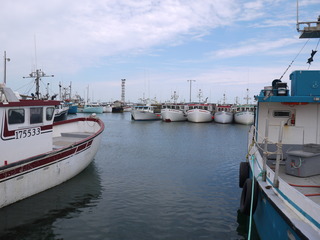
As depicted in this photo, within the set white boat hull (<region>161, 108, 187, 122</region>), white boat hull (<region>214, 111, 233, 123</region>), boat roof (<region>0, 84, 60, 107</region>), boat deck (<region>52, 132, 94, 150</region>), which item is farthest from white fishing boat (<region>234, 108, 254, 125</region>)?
boat roof (<region>0, 84, 60, 107</region>)

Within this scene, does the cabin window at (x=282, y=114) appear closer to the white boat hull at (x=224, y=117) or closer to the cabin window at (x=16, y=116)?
the cabin window at (x=16, y=116)

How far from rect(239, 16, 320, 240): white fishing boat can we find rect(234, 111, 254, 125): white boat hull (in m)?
47.4

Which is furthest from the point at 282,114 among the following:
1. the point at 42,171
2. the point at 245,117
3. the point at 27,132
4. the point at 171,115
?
the point at 171,115

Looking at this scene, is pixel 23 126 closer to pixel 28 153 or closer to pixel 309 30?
pixel 28 153

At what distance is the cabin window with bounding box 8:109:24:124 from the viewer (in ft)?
33.2

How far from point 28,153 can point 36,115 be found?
1.59 meters

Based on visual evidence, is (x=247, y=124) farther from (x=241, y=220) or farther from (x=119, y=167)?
(x=241, y=220)

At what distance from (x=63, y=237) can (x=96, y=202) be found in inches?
108

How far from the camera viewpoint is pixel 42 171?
428 inches

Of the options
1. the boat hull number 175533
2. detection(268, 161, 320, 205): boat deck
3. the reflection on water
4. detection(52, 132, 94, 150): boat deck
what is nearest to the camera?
detection(268, 161, 320, 205): boat deck

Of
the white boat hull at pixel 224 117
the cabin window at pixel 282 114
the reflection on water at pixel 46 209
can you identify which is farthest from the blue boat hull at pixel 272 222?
the white boat hull at pixel 224 117

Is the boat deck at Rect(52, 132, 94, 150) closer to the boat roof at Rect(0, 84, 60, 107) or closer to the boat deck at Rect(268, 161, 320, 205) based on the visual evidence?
the boat roof at Rect(0, 84, 60, 107)

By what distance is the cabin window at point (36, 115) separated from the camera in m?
11.0

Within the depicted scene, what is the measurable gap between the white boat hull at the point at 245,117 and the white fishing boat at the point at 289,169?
4739 centimetres
